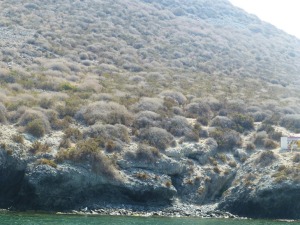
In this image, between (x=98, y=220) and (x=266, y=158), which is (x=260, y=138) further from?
(x=98, y=220)

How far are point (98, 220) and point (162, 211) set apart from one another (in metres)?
7.83

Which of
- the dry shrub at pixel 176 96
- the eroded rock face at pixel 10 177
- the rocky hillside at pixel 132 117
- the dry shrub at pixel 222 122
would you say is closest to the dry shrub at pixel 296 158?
the rocky hillside at pixel 132 117

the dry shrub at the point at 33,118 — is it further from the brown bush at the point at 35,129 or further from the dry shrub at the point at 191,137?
the dry shrub at the point at 191,137

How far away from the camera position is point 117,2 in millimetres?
108562

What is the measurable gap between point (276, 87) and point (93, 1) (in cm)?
4993

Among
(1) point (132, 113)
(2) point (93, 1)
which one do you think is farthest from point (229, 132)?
(2) point (93, 1)

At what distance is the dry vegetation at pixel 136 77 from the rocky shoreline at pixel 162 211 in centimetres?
354

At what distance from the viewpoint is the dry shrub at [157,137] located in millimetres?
44969

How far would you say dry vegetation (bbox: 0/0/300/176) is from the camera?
148 feet

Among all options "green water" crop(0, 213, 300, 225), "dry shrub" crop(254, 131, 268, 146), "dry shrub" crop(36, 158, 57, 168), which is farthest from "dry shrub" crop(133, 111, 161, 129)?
"green water" crop(0, 213, 300, 225)

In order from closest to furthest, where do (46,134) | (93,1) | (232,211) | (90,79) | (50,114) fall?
(232,211) → (46,134) → (50,114) → (90,79) → (93,1)

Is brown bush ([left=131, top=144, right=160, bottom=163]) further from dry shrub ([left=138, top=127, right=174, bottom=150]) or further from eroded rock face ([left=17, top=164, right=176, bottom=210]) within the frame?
eroded rock face ([left=17, top=164, right=176, bottom=210])

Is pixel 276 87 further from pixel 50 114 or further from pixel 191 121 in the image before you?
pixel 50 114

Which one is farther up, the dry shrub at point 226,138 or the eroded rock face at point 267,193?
the dry shrub at point 226,138
